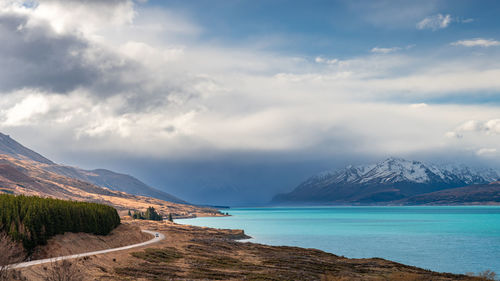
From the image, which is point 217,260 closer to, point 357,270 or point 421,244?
point 357,270

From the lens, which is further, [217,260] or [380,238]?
[380,238]

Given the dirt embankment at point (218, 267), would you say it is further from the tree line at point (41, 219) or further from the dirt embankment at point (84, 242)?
the tree line at point (41, 219)

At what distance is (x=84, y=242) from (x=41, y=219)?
906 cm

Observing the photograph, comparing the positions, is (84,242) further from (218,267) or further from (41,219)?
(218,267)

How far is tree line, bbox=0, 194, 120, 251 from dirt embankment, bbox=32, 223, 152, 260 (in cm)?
102

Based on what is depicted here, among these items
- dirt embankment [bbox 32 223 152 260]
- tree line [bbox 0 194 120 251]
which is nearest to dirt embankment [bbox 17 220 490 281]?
dirt embankment [bbox 32 223 152 260]

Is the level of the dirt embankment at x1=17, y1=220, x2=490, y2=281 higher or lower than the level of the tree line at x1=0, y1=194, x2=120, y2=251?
lower

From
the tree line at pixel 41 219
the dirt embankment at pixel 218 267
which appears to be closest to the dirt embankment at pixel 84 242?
the tree line at pixel 41 219

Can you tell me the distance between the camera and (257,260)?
222ft

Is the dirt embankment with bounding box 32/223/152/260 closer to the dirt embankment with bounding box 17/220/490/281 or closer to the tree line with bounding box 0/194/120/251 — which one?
the tree line with bounding box 0/194/120/251

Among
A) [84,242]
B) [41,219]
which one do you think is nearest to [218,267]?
[84,242]

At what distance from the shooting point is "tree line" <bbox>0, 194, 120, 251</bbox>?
53750mm

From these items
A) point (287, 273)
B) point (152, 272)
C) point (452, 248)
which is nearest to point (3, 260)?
point (152, 272)

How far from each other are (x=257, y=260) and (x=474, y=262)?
49433 millimetres
